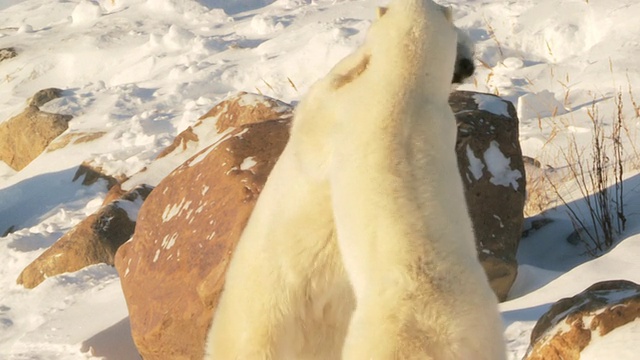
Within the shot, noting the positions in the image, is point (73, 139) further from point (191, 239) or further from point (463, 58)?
point (463, 58)

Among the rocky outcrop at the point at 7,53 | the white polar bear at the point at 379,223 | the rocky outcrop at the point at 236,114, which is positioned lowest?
the rocky outcrop at the point at 7,53

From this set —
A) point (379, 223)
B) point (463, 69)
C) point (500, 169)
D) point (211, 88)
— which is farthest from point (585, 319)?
point (211, 88)

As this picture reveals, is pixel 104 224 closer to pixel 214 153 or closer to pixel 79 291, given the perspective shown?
pixel 79 291

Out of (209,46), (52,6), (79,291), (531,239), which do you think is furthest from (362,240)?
(52,6)

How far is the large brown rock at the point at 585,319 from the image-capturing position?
8.64 ft

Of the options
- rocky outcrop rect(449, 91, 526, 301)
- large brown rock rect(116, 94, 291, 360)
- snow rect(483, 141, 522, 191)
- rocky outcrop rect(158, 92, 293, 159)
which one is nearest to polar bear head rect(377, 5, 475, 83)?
large brown rock rect(116, 94, 291, 360)

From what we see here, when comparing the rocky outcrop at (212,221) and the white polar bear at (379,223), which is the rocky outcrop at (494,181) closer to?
the rocky outcrop at (212,221)

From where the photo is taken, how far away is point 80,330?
5.07 meters

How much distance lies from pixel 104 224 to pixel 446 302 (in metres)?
4.54

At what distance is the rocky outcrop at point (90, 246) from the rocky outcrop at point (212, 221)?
1092 millimetres

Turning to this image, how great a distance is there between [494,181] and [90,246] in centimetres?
262

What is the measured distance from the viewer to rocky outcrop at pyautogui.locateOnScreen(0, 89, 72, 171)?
10.1 meters

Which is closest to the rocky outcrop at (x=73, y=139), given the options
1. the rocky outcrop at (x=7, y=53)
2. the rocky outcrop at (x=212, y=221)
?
the rocky outcrop at (x=7, y=53)

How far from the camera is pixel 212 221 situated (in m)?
4.31
